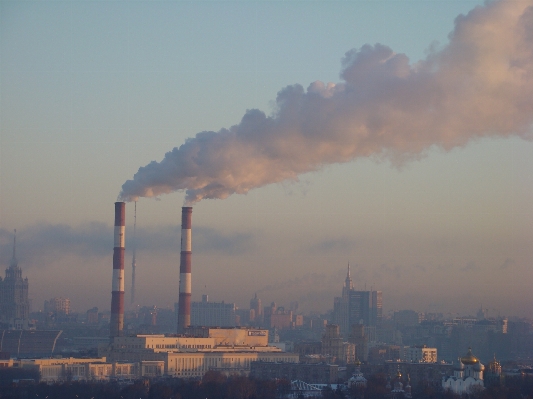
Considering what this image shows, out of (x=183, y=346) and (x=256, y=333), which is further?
(x=256, y=333)

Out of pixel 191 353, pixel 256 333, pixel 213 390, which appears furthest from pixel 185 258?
pixel 213 390

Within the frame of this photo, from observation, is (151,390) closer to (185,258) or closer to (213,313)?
(185,258)

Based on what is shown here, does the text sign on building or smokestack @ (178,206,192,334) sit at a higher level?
smokestack @ (178,206,192,334)

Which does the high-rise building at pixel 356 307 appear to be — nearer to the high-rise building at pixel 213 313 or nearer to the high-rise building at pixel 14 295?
the high-rise building at pixel 213 313

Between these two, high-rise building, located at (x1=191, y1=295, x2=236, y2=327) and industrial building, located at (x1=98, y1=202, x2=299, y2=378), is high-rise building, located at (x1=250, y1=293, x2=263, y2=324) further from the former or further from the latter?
industrial building, located at (x1=98, y1=202, x2=299, y2=378)

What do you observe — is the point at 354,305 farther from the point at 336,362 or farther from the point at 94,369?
the point at 94,369

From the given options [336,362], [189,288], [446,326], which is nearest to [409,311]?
[446,326]

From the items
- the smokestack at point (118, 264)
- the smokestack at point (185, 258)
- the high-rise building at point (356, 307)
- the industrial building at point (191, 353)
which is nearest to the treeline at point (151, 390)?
the smokestack at point (118, 264)

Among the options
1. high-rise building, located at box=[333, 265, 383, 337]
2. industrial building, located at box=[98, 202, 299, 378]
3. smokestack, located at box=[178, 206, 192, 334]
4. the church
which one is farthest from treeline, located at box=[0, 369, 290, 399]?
high-rise building, located at box=[333, 265, 383, 337]
